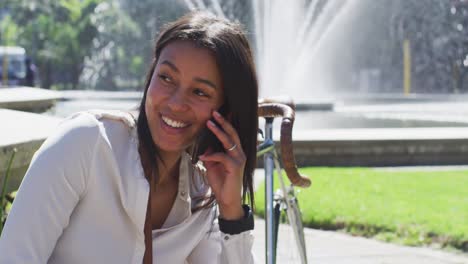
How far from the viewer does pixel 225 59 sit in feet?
6.40

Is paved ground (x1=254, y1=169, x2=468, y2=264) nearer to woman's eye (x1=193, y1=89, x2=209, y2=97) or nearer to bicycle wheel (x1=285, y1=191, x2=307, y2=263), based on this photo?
bicycle wheel (x1=285, y1=191, x2=307, y2=263)

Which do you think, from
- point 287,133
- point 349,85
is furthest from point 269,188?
point 349,85

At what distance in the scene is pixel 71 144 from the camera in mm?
1749

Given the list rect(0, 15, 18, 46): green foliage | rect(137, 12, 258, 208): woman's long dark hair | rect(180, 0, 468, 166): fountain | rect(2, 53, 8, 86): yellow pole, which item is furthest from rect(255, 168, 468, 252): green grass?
rect(0, 15, 18, 46): green foliage

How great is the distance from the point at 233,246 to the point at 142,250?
1.13 ft

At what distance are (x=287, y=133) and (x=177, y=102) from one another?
0.95 meters

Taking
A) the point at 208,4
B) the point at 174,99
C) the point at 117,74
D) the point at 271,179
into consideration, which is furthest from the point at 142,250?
the point at 117,74

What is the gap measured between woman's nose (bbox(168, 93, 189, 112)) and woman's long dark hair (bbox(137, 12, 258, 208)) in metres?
0.09

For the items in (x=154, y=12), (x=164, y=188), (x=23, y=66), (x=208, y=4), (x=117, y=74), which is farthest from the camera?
(x=117, y=74)

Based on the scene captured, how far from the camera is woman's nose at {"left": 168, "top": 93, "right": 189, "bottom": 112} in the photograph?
1.93 m

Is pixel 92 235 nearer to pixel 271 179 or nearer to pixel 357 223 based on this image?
pixel 271 179

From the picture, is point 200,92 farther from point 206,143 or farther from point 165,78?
point 206,143

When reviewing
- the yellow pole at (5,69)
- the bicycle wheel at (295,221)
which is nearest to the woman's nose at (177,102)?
the bicycle wheel at (295,221)

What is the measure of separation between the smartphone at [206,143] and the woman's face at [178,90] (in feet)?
0.36
